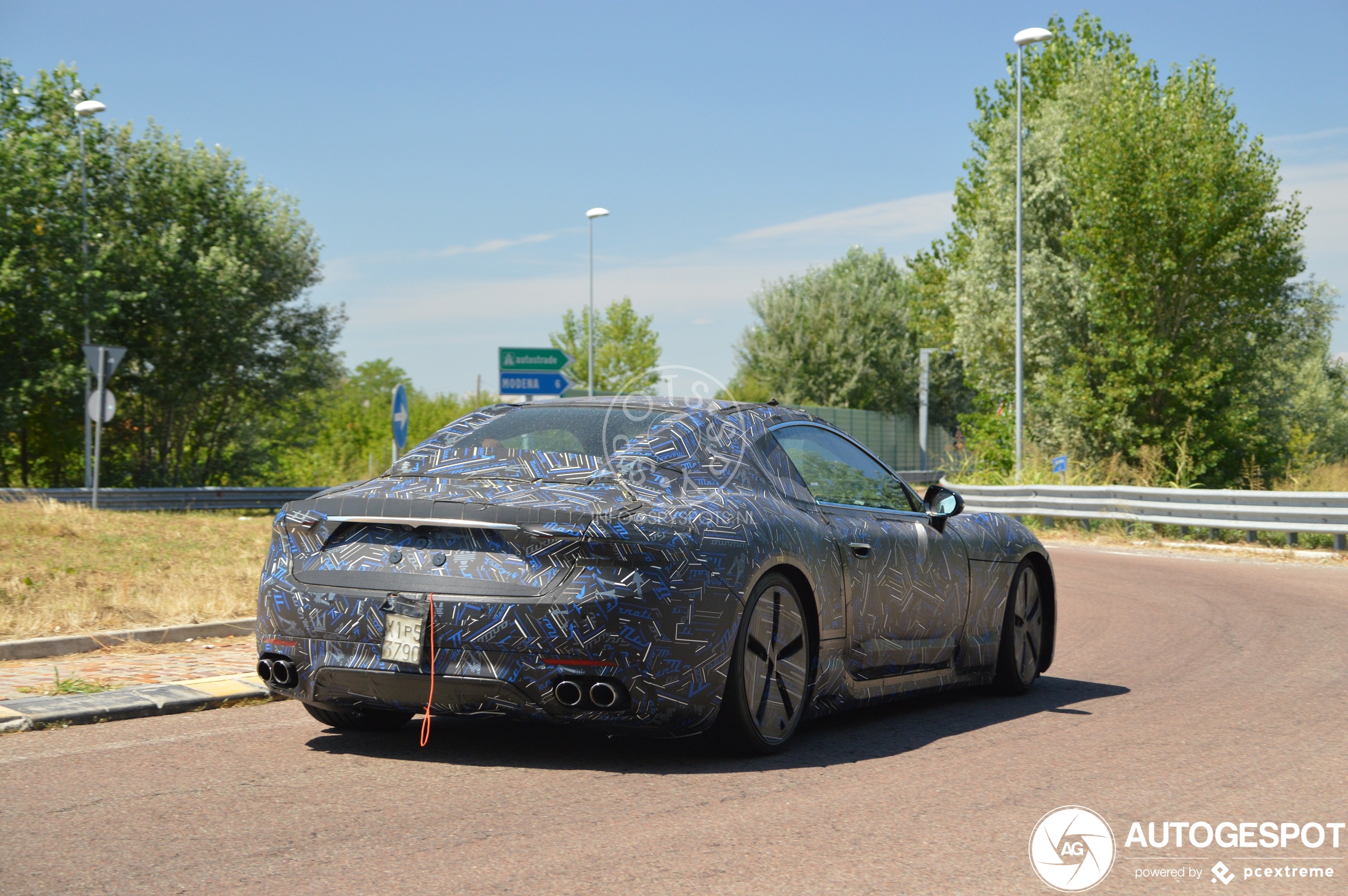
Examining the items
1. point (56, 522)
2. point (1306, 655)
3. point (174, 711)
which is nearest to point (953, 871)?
point (174, 711)

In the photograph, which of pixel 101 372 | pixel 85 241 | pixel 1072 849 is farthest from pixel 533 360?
pixel 1072 849

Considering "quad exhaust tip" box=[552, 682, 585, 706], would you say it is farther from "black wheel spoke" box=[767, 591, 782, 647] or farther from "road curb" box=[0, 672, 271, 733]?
"road curb" box=[0, 672, 271, 733]

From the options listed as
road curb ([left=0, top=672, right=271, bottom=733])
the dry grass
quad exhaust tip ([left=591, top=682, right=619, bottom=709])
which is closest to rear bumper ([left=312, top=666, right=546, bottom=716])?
quad exhaust tip ([left=591, top=682, right=619, bottom=709])

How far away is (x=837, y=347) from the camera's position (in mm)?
64438

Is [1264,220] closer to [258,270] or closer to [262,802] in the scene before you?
[258,270]

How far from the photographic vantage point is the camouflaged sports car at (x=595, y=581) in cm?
487

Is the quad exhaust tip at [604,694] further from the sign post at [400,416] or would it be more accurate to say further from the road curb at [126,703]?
the sign post at [400,416]

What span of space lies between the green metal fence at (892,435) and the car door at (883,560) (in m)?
45.2

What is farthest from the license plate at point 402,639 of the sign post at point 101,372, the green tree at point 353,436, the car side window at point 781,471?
the green tree at point 353,436

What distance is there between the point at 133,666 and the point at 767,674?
4187mm

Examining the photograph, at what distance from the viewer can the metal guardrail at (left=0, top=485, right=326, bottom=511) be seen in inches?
1065

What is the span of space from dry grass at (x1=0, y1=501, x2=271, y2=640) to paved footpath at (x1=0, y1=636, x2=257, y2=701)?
55 cm

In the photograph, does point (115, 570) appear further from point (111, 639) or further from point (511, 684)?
point (511, 684)

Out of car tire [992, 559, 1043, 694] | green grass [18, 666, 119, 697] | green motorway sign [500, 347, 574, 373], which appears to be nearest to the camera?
green grass [18, 666, 119, 697]
